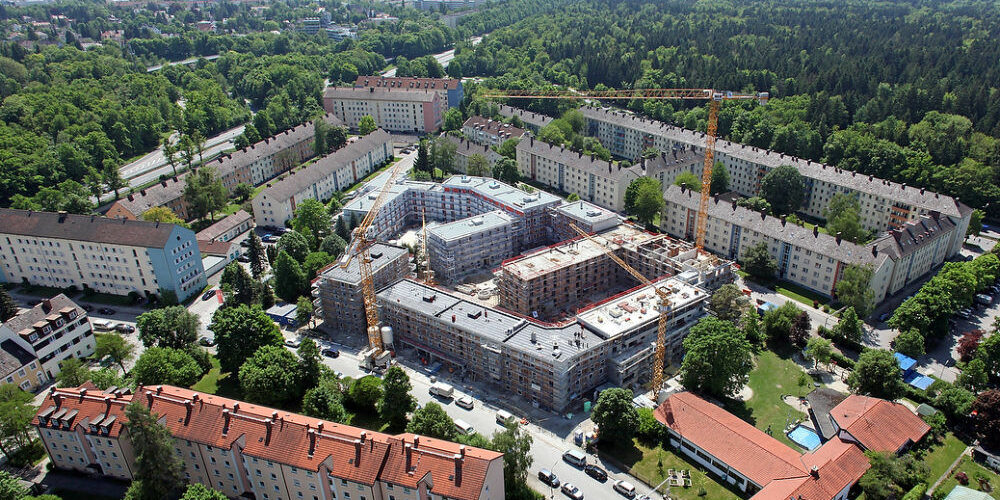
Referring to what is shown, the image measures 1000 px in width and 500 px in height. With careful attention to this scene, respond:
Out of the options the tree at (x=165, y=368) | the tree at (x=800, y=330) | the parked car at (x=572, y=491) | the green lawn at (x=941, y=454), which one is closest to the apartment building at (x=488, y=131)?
the tree at (x=800, y=330)

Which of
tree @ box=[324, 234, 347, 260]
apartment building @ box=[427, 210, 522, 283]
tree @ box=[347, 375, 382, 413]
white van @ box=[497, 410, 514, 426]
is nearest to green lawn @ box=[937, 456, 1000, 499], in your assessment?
white van @ box=[497, 410, 514, 426]

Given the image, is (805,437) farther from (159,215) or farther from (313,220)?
(159,215)

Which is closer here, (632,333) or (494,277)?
(632,333)

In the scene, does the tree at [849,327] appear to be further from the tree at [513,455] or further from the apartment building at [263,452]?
the apartment building at [263,452]

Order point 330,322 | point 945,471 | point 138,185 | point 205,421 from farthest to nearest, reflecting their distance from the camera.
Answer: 1. point 138,185
2. point 330,322
3. point 945,471
4. point 205,421

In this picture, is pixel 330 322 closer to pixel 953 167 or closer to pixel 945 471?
pixel 945 471

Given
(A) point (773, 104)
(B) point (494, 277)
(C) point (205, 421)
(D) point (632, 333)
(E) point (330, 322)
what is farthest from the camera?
(A) point (773, 104)

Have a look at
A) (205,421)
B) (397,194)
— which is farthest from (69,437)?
(397,194)
